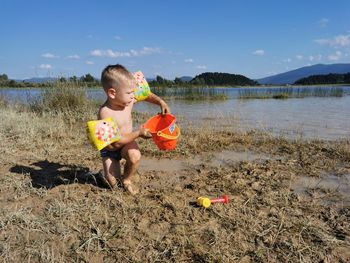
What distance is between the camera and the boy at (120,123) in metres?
2.96

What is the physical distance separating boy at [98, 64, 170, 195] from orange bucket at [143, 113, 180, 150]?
0.72 ft

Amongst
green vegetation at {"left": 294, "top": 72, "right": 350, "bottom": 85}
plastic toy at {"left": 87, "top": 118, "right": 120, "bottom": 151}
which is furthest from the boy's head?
green vegetation at {"left": 294, "top": 72, "right": 350, "bottom": 85}

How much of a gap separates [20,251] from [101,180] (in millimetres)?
1379

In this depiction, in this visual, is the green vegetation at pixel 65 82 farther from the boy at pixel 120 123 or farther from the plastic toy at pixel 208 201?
the plastic toy at pixel 208 201

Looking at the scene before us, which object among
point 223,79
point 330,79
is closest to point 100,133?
point 223,79

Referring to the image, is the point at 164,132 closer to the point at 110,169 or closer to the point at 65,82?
the point at 110,169

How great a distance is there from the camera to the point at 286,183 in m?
3.41

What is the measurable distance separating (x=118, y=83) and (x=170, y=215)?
1258 millimetres

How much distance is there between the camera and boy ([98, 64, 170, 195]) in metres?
Result: 2.96

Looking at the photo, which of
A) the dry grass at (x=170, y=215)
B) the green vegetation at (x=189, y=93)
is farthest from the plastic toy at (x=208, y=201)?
the green vegetation at (x=189, y=93)

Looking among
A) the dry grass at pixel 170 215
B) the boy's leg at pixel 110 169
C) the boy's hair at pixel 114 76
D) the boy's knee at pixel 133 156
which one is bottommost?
the dry grass at pixel 170 215

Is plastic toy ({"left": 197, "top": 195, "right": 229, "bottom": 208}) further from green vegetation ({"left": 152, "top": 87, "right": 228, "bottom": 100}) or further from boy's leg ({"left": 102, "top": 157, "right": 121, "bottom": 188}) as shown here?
green vegetation ({"left": 152, "top": 87, "right": 228, "bottom": 100})

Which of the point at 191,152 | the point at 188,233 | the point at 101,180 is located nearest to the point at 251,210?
the point at 188,233

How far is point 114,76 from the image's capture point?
293 centimetres
